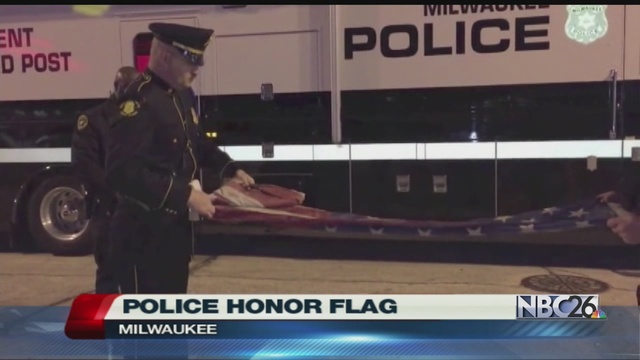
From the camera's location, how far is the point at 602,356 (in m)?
3.28

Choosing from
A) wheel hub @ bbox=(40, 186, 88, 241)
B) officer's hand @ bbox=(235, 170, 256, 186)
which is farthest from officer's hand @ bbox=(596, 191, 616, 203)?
wheel hub @ bbox=(40, 186, 88, 241)

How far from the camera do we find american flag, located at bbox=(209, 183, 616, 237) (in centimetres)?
332

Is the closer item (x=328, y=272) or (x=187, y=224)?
(x=187, y=224)

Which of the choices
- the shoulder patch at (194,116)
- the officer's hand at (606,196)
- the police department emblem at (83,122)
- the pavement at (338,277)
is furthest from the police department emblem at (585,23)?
the police department emblem at (83,122)

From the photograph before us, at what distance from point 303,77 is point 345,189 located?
2.28ft

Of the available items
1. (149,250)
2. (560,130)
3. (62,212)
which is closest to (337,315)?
(149,250)

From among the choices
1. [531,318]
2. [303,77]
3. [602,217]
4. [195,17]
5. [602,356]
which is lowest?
[602,356]

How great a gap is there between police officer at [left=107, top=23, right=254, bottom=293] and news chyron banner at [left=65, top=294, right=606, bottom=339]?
0.13 meters

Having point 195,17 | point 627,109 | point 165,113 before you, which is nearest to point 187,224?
point 165,113

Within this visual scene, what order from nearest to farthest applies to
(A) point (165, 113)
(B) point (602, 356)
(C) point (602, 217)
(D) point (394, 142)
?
(A) point (165, 113) < (B) point (602, 356) < (C) point (602, 217) < (D) point (394, 142)

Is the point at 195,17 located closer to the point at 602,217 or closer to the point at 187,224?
the point at 187,224

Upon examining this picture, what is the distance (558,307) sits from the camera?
10.3 feet

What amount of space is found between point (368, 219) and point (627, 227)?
4.59 ft

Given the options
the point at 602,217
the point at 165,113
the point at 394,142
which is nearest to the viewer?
the point at 165,113
